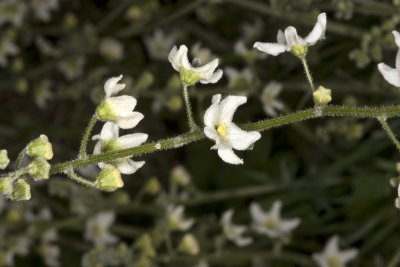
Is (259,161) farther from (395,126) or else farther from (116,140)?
(116,140)

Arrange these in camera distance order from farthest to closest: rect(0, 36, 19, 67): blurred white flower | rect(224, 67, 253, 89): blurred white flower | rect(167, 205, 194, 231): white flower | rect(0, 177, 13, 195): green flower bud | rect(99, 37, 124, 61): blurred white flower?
rect(0, 36, 19, 67): blurred white flower
rect(99, 37, 124, 61): blurred white flower
rect(224, 67, 253, 89): blurred white flower
rect(167, 205, 194, 231): white flower
rect(0, 177, 13, 195): green flower bud

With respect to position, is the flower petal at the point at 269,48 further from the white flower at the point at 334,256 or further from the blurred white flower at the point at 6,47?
the blurred white flower at the point at 6,47

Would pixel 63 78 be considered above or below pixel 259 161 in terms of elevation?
above

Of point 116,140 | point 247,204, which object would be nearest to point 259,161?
point 247,204

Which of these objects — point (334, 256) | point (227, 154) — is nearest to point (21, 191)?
point (227, 154)

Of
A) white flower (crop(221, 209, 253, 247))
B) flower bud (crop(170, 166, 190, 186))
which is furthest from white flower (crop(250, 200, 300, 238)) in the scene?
flower bud (crop(170, 166, 190, 186))

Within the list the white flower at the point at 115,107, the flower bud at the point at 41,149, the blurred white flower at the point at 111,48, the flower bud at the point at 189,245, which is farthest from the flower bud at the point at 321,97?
the blurred white flower at the point at 111,48

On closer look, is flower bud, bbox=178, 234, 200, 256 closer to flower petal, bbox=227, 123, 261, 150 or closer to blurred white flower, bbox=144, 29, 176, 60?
flower petal, bbox=227, 123, 261, 150
